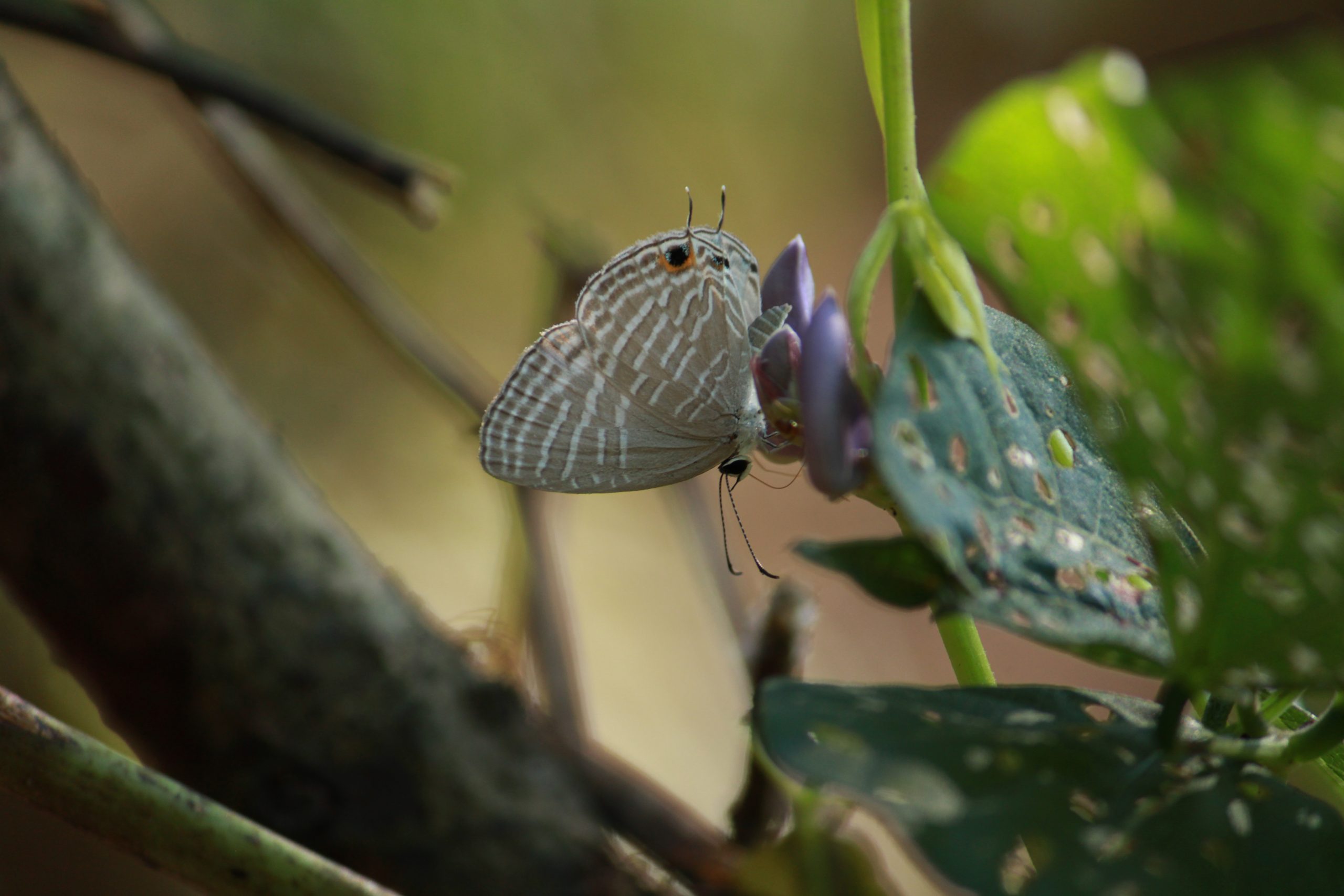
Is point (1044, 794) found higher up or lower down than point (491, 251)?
lower down

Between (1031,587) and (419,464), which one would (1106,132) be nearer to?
(1031,587)

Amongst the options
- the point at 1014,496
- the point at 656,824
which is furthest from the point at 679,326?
the point at 656,824

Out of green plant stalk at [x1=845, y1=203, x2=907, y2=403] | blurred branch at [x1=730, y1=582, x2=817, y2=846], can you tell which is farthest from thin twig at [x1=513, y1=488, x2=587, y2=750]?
green plant stalk at [x1=845, y1=203, x2=907, y2=403]

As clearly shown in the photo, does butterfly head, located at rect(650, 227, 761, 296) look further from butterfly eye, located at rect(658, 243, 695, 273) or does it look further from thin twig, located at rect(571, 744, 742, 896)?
thin twig, located at rect(571, 744, 742, 896)

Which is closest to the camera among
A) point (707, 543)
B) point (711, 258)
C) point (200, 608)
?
point (711, 258)

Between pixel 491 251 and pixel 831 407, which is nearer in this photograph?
pixel 831 407

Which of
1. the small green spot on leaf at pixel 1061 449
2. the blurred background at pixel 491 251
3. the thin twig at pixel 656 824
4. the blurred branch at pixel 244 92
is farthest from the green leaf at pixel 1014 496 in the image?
the blurred background at pixel 491 251

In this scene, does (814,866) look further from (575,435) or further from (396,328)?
(396,328)

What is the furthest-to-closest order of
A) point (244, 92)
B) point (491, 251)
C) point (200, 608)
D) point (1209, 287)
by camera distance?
point (491, 251), point (244, 92), point (200, 608), point (1209, 287)

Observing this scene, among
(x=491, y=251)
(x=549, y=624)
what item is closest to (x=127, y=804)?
(x=549, y=624)

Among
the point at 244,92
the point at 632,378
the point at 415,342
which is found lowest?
the point at 632,378
